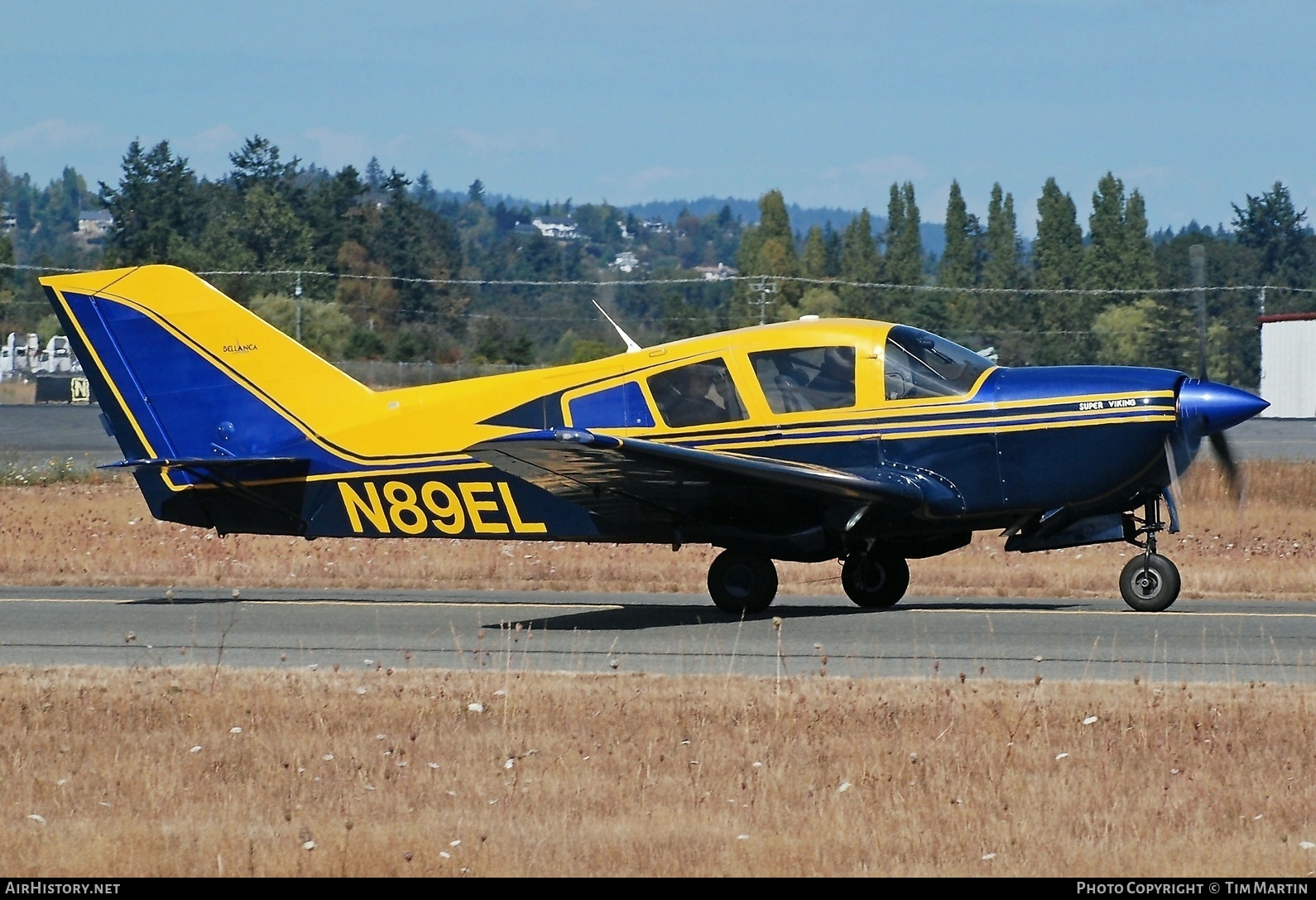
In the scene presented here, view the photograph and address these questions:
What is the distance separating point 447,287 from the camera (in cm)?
10588

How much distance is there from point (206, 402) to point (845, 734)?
807 centimetres

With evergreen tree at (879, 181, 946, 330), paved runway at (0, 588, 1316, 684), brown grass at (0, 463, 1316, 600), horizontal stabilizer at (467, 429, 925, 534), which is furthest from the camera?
evergreen tree at (879, 181, 946, 330)

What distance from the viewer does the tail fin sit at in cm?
1402

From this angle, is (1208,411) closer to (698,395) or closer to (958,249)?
(698,395)

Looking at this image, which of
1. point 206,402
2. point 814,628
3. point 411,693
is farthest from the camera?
point 206,402

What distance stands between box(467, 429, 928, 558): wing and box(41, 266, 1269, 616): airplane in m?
0.02

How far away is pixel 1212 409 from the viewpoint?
11.7m

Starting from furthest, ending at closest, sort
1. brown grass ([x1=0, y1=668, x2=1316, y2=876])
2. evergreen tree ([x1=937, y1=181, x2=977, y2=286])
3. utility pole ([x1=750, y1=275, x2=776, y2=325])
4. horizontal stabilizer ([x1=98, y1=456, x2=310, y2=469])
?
evergreen tree ([x1=937, y1=181, x2=977, y2=286]) < utility pole ([x1=750, y1=275, x2=776, y2=325]) < horizontal stabilizer ([x1=98, y1=456, x2=310, y2=469]) < brown grass ([x1=0, y1=668, x2=1316, y2=876])

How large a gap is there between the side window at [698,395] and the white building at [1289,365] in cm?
5502

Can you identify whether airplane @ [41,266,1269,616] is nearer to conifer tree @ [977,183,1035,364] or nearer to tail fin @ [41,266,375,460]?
tail fin @ [41,266,375,460]

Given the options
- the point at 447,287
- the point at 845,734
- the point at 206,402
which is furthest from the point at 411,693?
the point at 447,287

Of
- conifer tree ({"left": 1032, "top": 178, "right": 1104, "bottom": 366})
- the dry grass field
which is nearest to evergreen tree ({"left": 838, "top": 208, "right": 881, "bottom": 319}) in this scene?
conifer tree ({"left": 1032, "top": 178, "right": 1104, "bottom": 366})

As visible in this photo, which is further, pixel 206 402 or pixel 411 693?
pixel 206 402

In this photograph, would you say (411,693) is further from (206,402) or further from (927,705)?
(206,402)
